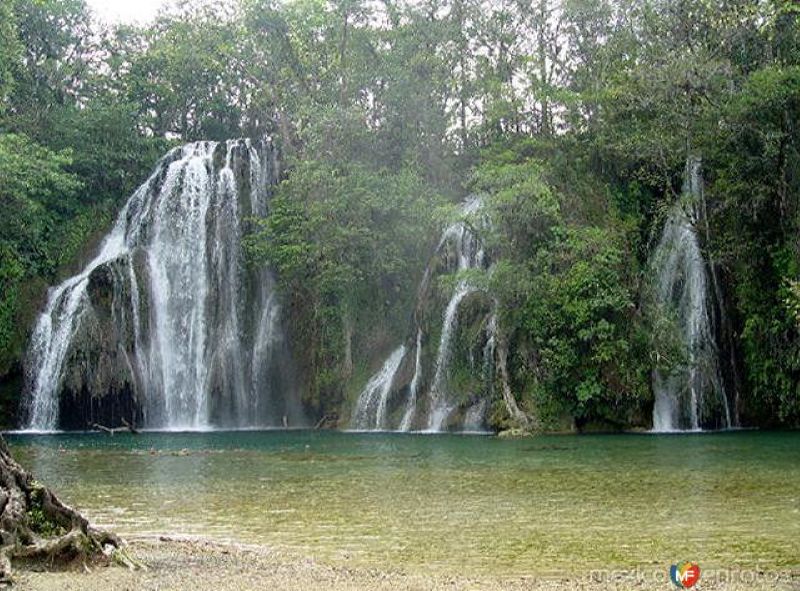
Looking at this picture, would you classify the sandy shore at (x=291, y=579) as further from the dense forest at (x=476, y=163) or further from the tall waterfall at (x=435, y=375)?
the tall waterfall at (x=435, y=375)

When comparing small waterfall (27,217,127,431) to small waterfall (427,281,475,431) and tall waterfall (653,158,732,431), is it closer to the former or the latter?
small waterfall (427,281,475,431)

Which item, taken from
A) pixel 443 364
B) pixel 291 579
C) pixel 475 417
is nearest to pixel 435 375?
pixel 443 364

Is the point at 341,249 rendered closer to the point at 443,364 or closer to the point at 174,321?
the point at 443,364

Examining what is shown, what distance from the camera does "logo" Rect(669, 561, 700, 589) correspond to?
6.72 meters

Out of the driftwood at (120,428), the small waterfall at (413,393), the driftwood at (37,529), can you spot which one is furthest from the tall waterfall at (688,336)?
the driftwood at (37,529)

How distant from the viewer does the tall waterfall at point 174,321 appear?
3164 centimetres

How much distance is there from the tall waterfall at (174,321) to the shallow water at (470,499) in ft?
33.2

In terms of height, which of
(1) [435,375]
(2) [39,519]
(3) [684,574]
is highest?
(1) [435,375]

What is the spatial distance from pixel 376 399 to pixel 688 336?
10259mm

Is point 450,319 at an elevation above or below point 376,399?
above

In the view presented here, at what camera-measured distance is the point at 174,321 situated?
33.5 metres

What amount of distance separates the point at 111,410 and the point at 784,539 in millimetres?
26954

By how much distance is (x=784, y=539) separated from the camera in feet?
28.5

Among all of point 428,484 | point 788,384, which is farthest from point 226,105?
point 428,484
